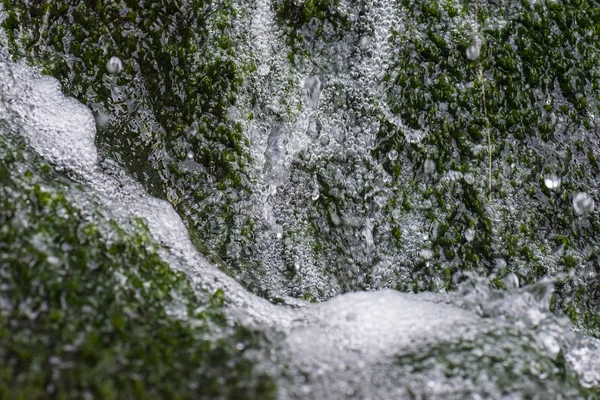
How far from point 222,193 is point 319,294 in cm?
55

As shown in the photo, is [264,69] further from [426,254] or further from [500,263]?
[500,263]

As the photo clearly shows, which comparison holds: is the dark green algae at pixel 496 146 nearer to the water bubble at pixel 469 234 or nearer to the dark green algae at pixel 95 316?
the water bubble at pixel 469 234

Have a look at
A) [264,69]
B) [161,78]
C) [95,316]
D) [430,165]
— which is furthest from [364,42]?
[95,316]

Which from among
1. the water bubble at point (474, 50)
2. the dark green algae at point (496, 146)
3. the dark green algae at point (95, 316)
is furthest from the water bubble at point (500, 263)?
the dark green algae at point (95, 316)

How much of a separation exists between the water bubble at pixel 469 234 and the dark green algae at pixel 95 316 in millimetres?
1052

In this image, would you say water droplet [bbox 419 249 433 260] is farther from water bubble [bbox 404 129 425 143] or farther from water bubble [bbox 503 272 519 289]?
water bubble [bbox 404 129 425 143]

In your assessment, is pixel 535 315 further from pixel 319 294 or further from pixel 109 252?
pixel 109 252

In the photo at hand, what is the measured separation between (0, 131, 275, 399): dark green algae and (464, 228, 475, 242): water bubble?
105cm

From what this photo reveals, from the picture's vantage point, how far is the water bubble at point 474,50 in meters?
2.45

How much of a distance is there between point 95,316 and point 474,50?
178 centimetres

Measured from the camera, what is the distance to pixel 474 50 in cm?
245

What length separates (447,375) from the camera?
162cm

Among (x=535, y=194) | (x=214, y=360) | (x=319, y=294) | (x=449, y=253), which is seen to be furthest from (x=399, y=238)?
(x=214, y=360)

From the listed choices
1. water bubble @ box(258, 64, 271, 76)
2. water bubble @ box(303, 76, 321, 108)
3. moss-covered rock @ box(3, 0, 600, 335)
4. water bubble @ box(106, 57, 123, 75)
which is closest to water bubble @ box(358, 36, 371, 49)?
moss-covered rock @ box(3, 0, 600, 335)
